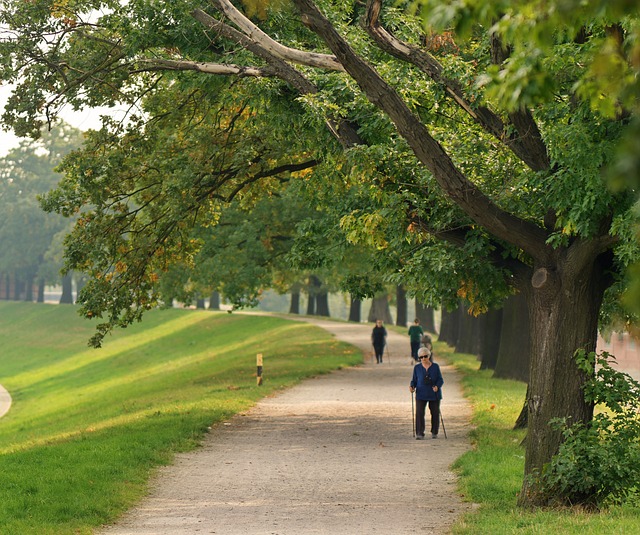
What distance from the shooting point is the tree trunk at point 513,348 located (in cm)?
2650

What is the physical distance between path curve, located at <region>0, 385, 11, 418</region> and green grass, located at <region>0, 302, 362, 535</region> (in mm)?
408

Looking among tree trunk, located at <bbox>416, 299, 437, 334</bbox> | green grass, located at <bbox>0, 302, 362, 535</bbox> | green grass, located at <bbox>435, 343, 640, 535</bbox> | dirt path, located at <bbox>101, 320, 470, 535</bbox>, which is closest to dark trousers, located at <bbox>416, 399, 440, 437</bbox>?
dirt path, located at <bbox>101, 320, 470, 535</bbox>

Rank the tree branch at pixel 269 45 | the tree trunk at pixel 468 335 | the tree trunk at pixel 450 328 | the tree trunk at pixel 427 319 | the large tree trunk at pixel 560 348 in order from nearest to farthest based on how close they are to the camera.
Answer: the large tree trunk at pixel 560 348 → the tree branch at pixel 269 45 → the tree trunk at pixel 468 335 → the tree trunk at pixel 450 328 → the tree trunk at pixel 427 319

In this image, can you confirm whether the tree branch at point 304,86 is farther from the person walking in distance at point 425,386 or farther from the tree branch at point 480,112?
the person walking in distance at point 425,386

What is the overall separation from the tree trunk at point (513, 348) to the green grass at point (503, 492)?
14.2ft

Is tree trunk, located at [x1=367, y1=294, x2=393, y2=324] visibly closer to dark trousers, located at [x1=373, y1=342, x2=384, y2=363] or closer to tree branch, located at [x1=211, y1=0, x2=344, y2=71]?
dark trousers, located at [x1=373, y1=342, x2=384, y2=363]

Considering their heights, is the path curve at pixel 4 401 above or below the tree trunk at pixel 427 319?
below

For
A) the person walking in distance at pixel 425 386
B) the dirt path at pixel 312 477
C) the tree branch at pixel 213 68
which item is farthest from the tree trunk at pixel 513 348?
the tree branch at pixel 213 68

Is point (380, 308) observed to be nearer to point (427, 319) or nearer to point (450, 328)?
point (427, 319)

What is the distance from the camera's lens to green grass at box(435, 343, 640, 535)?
32.2ft

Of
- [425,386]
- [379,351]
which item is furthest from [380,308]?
[425,386]

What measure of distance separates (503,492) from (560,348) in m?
Answer: 2.08

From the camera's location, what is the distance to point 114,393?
3878cm

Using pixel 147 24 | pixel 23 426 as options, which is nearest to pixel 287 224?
pixel 23 426
